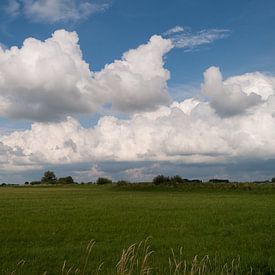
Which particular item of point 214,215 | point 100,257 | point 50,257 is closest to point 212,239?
point 100,257

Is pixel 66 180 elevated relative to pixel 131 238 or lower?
elevated

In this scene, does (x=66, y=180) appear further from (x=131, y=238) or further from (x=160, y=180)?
(x=131, y=238)

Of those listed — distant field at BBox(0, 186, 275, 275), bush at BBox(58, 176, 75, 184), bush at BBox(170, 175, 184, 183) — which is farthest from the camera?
bush at BBox(58, 176, 75, 184)

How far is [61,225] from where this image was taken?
23.4 metres

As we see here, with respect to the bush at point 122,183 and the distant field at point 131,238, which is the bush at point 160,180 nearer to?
the bush at point 122,183

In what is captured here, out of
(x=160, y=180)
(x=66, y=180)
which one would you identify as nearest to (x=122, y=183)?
(x=160, y=180)

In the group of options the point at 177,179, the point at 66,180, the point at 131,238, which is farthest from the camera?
the point at 66,180

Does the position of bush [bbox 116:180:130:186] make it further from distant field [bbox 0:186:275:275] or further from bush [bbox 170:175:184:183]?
distant field [bbox 0:186:275:275]

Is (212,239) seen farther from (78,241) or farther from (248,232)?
(78,241)

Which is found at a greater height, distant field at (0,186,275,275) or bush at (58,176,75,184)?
bush at (58,176,75,184)

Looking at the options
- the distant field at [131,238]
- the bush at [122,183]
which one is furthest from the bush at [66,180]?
the distant field at [131,238]

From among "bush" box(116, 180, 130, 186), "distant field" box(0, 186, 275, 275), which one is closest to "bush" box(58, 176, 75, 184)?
"bush" box(116, 180, 130, 186)

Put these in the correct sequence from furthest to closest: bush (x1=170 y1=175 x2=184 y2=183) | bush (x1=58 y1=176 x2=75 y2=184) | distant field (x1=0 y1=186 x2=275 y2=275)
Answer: bush (x1=58 y1=176 x2=75 y2=184), bush (x1=170 y1=175 x2=184 y2=183), distant field (x1=0 y1=186 x2=275 y2=275)

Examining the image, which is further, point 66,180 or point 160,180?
point 66,180
